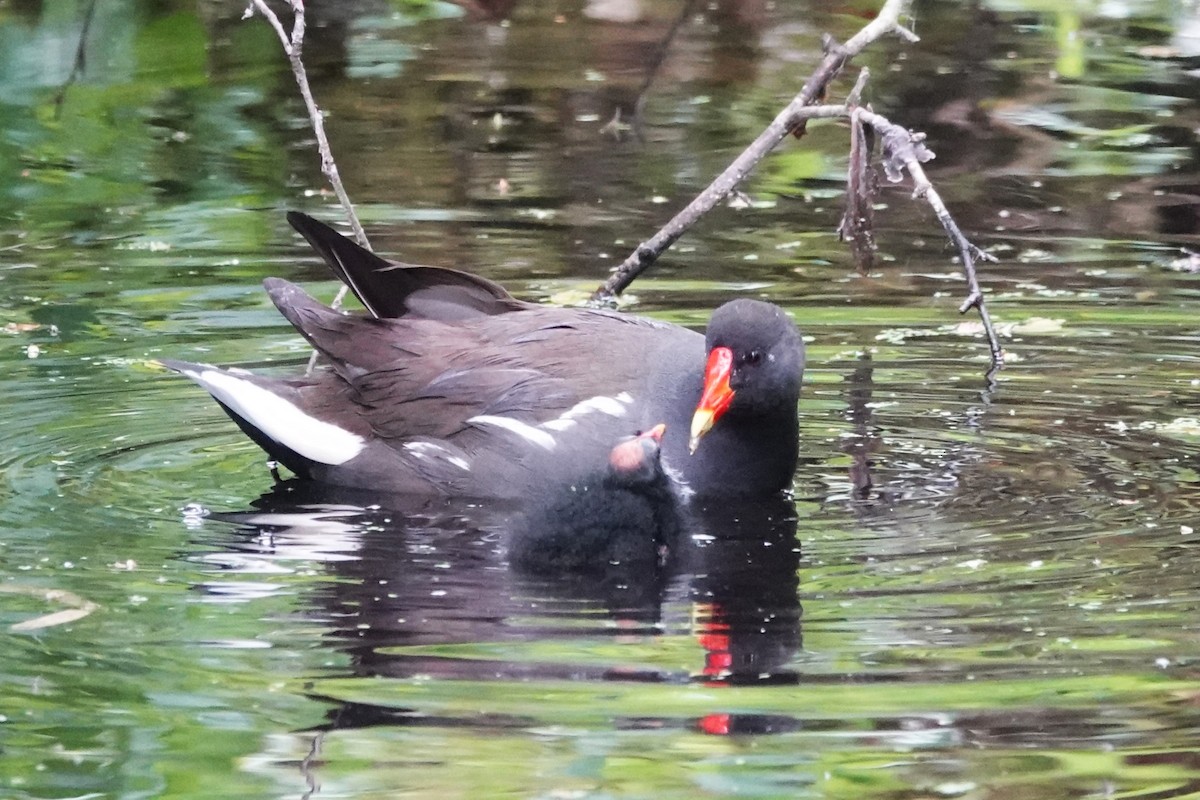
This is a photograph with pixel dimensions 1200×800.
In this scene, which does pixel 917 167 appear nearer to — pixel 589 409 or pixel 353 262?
pixel 589 409

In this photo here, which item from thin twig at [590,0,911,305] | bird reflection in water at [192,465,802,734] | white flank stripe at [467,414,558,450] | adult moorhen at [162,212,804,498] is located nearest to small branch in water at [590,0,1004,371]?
thin twig at [590,0,911,305]

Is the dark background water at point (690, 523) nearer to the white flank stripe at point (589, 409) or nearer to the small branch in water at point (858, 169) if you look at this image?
the white flank stripe at point (589, 409)

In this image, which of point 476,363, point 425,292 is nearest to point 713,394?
point 476,363

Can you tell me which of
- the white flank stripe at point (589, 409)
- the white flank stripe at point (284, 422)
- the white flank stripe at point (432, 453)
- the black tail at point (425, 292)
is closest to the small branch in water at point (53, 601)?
the white flank stripe at point (284, 422)

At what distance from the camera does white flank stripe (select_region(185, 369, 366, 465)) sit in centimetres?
554

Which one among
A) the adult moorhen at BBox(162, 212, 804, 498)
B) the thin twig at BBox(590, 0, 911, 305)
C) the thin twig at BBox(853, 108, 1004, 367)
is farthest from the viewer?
the thin twig at BBox(590, 0, 911, 305)

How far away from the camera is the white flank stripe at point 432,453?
5.41m

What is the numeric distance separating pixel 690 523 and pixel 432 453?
2.51 ft

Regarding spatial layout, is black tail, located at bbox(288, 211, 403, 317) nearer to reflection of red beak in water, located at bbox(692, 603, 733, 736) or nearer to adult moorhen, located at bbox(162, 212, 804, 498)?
adult moorhen, located at bbox(162, 212, 804, 498)

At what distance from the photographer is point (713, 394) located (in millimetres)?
5238

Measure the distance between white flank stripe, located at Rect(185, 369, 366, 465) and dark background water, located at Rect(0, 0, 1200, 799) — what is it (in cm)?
18

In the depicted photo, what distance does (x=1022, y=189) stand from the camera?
29.2 ft

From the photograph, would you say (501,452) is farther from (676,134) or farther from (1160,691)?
(676,134)

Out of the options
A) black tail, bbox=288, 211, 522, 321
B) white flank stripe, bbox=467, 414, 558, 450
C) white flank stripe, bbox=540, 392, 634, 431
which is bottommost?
white flank stripe, bbox=467, 414, 558, 450
